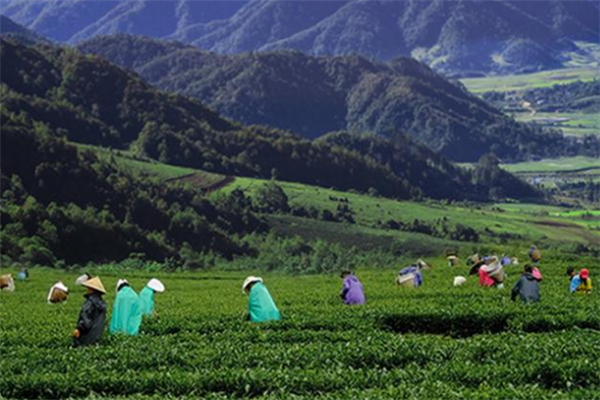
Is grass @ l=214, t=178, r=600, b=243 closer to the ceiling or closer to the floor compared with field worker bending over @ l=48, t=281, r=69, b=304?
closer to the floor

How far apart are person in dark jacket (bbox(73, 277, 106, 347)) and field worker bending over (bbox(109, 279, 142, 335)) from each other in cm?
188

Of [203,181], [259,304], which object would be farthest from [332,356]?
[203,181]

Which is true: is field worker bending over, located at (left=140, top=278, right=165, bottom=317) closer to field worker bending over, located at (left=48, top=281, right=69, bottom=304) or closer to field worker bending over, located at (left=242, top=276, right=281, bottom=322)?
field worker bending over, located at (left=242, top=276, right=281, bottom=322)

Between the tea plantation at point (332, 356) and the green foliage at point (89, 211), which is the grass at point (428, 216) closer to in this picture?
the green foliage at point (89, 211)

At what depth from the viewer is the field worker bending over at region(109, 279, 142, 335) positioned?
75.7 ft


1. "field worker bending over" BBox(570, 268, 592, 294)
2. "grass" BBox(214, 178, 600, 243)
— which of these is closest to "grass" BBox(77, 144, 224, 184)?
"grass" BBox(214, 178, 600, 243)

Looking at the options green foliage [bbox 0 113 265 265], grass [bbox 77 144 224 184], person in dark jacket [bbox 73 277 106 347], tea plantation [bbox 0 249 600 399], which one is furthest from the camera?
grass [bbox 77 144 224 184]

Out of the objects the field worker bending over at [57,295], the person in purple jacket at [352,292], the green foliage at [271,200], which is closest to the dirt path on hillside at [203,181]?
the green foliage at [271,200]

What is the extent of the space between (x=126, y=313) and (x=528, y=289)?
13623mm

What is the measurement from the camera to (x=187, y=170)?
192250mm

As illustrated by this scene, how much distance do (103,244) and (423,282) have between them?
286 feet

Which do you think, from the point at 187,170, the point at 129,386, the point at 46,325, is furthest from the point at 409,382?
the point at 187,170

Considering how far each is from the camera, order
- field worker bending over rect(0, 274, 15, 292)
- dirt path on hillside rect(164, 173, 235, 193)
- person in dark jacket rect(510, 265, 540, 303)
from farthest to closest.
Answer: dirt path on hillside rect(164, 173, 235, 193), field worker bending over rect(0, 274, 15, 292), person in dark jacket rect(510, 265, 540, 303)

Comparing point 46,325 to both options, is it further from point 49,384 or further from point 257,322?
point 49,384
